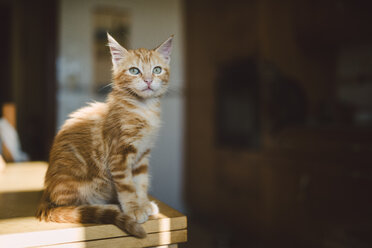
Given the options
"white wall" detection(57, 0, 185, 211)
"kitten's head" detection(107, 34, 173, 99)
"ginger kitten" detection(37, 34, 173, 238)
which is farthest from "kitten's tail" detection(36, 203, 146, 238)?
"white wall" detection(57, 0, 185, 211)

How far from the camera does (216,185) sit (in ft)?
10.3

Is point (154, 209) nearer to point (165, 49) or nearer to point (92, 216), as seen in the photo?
point (92, 216)

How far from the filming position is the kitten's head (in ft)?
2.36

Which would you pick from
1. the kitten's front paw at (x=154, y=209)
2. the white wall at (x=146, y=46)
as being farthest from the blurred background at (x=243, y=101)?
the kitten's front paw at (x=154, y=209)

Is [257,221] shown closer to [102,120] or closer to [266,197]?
[266,197]

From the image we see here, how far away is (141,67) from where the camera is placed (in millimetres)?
724

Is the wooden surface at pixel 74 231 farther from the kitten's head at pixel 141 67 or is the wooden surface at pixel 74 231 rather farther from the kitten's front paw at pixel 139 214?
the kitten's head at pixel 141 67

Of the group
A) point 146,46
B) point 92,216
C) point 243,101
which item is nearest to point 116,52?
point 92,216

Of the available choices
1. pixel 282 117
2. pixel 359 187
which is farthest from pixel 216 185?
pixel 359 187

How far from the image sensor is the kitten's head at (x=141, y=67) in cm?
72

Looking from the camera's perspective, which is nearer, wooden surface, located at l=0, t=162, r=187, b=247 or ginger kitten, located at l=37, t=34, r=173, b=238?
wooden surface, located at l=0, t=162, r=187, b=247

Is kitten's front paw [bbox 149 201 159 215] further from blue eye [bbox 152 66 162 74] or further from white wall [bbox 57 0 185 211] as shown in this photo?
white wall [bbox 57 0 185 211]

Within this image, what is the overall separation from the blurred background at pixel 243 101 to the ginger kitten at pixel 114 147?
1589mm

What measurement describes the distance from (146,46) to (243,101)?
4.99 feet
